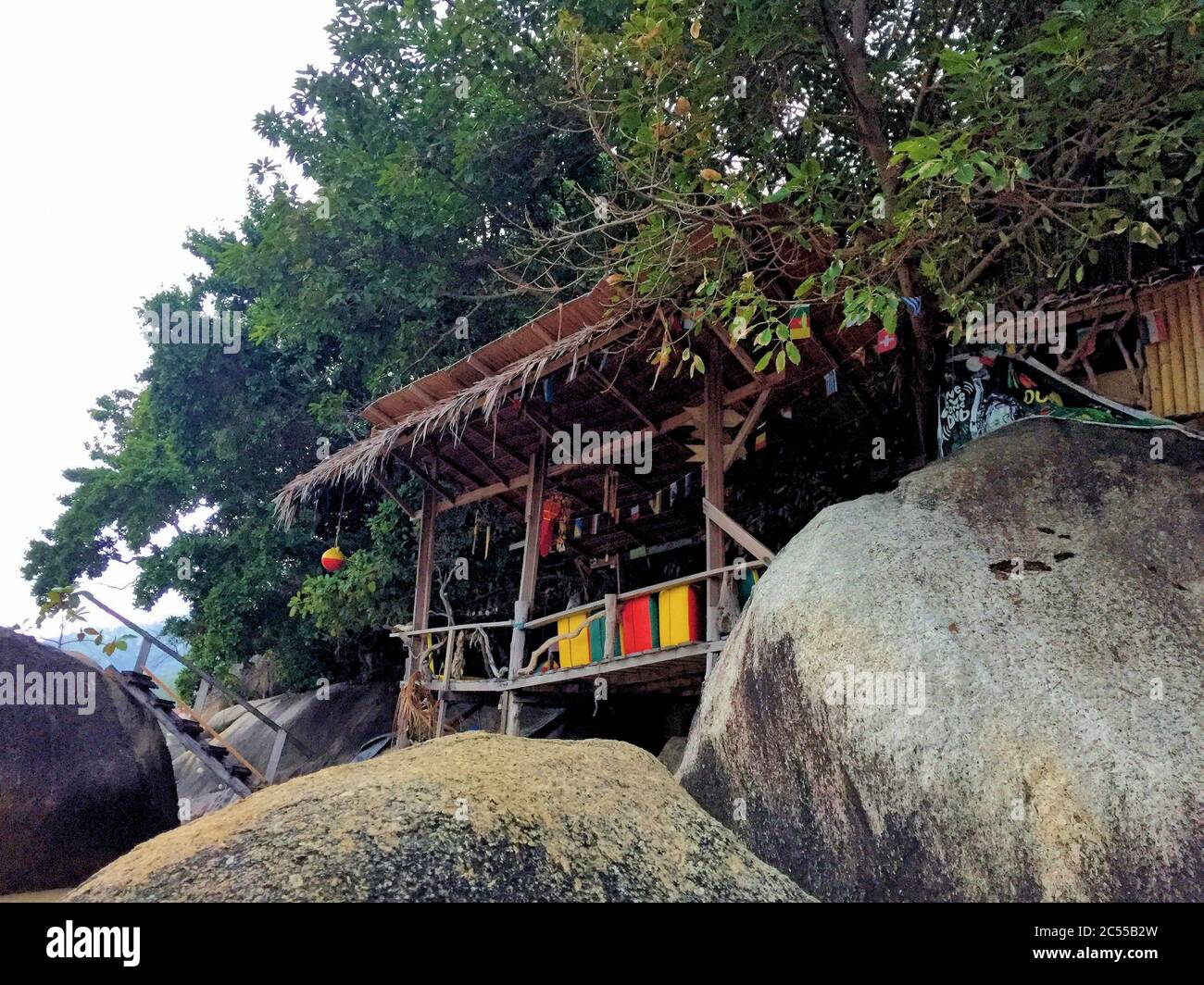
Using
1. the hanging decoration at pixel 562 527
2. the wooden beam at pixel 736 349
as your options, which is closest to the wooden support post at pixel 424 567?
the hanging decoration at pixel 562 527

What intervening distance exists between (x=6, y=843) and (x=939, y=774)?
32.3 feet

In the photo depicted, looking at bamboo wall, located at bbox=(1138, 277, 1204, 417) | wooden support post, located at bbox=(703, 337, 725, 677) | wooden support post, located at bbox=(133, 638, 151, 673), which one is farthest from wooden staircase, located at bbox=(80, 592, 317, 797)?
bamboo wall, located at bbox=(1138, 277, 1204, 417)

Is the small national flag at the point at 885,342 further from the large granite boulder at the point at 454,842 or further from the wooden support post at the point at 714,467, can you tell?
the large granite boulder at the point at 454,842

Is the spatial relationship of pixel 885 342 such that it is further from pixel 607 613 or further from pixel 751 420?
pixel 607 613

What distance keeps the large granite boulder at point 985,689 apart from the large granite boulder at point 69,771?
7.75 metres

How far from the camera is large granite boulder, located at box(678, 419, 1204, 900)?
191 inches

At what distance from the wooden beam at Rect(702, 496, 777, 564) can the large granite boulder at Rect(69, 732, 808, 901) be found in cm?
369

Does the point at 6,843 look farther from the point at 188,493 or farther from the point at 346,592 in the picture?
the point at 188,493

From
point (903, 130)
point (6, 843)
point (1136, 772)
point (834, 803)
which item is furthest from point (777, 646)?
point (6, 843)

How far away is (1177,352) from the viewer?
7.97 meters

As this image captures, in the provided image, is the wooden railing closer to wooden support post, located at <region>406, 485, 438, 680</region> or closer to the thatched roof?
wooden support post, located at <region>406, 485, 438, 680</region>

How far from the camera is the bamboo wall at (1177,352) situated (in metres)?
7.83

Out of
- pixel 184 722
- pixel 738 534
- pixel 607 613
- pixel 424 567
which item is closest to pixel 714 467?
pixel 738 534

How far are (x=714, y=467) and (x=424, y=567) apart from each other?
16.9 feet
